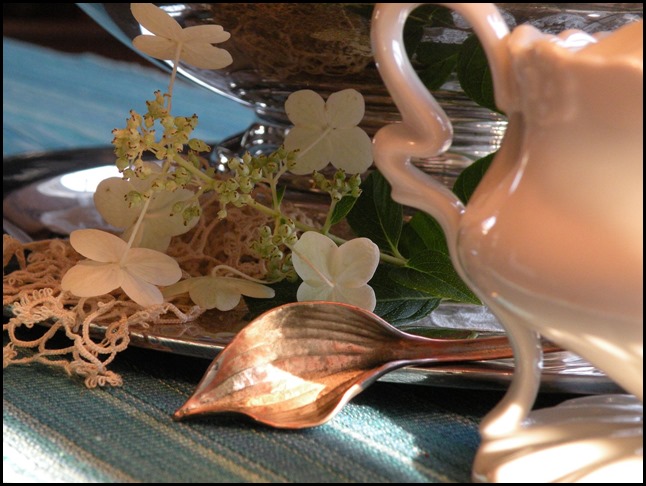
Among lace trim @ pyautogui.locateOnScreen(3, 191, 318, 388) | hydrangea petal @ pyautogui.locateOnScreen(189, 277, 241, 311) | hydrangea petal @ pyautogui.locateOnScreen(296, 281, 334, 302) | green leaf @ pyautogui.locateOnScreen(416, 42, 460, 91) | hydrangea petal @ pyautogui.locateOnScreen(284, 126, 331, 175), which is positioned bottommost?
lace trim @ pyautogui.locateOnScreen(3, 191, 318, 388)

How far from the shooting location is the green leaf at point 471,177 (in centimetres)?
34

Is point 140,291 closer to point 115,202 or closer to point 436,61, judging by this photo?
point 115,202

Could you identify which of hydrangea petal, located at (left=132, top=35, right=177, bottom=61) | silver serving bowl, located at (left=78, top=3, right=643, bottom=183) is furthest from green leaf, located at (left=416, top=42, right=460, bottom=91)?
hydrangea petal, located at (left=132, top=35, right=177, bottom=61)

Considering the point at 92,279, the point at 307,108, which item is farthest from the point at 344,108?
the point at 92,279

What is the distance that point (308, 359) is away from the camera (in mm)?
275

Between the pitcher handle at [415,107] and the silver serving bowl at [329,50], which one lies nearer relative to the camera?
the pitcher handle at [415,107]

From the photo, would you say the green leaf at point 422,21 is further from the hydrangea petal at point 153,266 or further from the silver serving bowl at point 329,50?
the hydrangea petal at point 153,266

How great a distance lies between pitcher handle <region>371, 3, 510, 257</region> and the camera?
23 cm

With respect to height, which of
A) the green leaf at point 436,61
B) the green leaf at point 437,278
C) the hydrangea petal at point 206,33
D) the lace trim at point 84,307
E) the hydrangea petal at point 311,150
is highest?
the hydrangea petal at point 206,33

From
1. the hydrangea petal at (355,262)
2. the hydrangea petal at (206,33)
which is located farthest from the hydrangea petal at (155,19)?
the hydrangea petal at (355,262)

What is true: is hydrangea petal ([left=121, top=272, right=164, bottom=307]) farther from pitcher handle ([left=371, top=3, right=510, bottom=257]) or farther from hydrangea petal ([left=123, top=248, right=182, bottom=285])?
pitcher handle ([left=371, top=3, right=510, bottom=257])

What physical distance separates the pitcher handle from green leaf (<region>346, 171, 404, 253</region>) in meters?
0.10

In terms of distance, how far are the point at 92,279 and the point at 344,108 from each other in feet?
0.40

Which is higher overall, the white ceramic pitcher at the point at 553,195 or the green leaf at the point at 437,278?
the white ceramic pitcher at the point at 553,195
